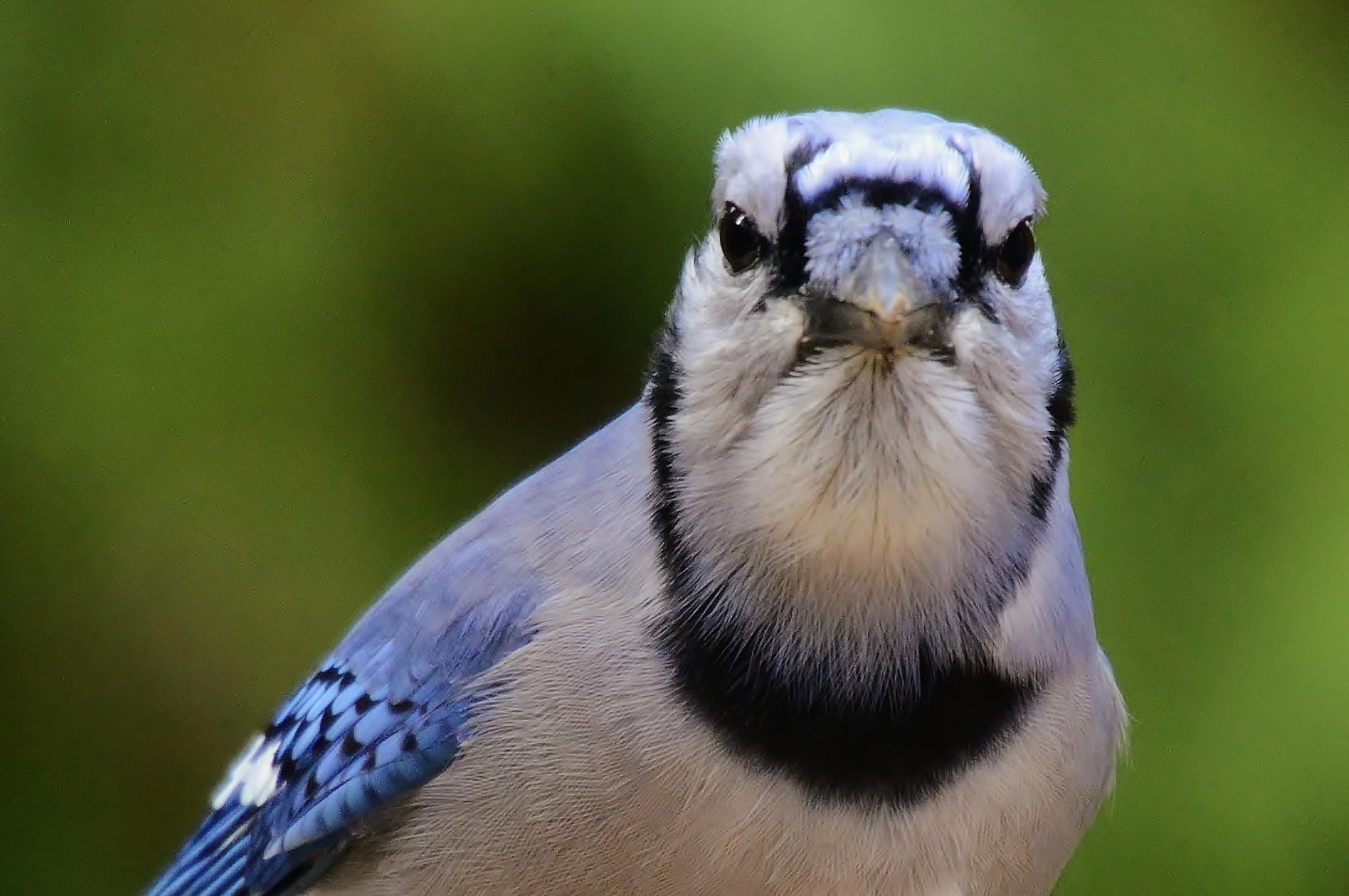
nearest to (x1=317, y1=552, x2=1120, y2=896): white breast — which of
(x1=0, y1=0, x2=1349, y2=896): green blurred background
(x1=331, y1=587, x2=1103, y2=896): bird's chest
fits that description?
(x1=331, y1=587, x2=1103, y2=896): bird's chest

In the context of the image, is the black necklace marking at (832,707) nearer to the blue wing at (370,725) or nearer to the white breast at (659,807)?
the white breast at (659,807)

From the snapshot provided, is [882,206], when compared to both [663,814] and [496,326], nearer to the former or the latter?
[663,814]

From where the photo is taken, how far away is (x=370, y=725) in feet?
3.49

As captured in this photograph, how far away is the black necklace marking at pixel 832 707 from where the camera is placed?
85cm

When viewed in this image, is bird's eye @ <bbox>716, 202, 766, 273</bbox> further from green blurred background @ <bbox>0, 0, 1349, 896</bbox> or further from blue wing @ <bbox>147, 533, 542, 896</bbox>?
green blurred background @ <bbox>0, 0, 1349, 896</bbox>

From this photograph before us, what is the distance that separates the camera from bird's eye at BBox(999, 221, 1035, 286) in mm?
836

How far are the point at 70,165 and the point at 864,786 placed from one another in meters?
1.27

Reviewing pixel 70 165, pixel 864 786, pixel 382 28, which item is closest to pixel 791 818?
pixel 864 786

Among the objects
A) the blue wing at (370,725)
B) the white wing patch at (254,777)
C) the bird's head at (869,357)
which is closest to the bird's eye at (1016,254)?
the bird's head at (869,357)

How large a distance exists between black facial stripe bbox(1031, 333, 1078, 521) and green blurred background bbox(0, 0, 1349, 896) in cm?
71

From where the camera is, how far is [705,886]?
0.87 metres

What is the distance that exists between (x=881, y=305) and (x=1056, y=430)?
196 mm

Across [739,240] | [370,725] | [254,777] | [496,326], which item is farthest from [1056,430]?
[496,326]

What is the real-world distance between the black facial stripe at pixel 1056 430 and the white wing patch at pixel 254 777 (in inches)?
24.3
